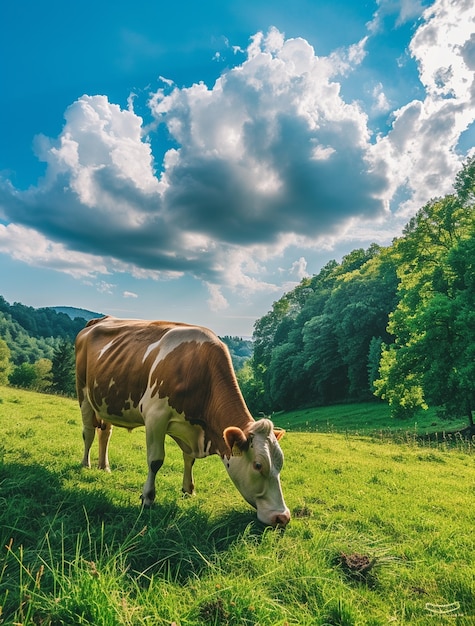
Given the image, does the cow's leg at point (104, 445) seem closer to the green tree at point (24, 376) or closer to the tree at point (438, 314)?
the tree at point (438, 314)

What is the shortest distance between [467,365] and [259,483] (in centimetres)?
1762

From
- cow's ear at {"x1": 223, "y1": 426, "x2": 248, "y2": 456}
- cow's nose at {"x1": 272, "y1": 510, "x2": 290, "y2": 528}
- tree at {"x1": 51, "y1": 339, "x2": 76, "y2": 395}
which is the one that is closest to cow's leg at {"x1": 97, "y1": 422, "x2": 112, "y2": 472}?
cow's ear at {"x1": 223, "y1": 426, "x2": 248, "y2": 456}

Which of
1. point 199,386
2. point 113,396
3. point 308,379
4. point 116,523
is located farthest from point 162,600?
point 308,379

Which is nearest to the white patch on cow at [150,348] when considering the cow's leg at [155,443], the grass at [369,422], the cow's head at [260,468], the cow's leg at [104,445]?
the cow's leg at [155,443]

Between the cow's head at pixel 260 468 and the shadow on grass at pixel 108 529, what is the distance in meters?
0.27

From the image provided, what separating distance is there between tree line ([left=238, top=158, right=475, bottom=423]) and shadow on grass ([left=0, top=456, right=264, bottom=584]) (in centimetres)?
1767

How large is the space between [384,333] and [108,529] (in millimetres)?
42870

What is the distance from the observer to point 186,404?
5391mm

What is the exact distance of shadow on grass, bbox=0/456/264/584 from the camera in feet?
11.1

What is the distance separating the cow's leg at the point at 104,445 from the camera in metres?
7.29

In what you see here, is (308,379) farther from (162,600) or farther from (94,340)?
(162,600)

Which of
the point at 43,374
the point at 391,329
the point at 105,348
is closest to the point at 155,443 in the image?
the point at 105,348

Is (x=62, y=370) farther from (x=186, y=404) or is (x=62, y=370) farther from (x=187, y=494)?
(x=186, y=404)

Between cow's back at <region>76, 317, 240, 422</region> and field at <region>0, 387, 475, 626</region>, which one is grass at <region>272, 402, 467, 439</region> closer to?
field at <region>0, 387, 475, 626</region>
